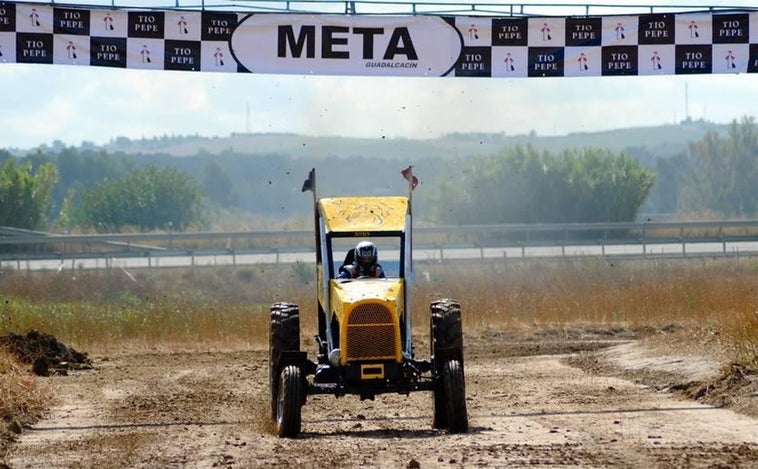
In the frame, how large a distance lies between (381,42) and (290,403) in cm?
721

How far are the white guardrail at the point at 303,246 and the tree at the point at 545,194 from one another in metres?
2.35

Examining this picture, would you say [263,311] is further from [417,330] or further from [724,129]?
[724,129]

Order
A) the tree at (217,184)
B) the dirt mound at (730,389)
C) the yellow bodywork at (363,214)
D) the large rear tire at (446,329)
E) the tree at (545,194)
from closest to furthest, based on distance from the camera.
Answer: the large rear tire at (446,329), the yellow bodywork at (363,214), the dirt mound at (730,389), the tree at (545,194), the tree at (217,184)

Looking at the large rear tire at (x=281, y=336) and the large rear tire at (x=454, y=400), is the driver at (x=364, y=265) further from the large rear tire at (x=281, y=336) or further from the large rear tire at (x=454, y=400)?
the large rear tire at (x=454, y=400)

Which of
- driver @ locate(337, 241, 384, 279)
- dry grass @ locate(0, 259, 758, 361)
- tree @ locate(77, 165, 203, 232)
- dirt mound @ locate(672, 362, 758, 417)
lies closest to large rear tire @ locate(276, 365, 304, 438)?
driver @ locate(337, 241, 384, 279)

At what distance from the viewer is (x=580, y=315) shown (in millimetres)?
29484

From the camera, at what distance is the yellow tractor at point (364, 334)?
579 inches

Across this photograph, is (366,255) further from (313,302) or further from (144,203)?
(144,203)

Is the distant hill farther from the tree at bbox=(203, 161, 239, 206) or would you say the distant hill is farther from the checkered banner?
the checkered banner

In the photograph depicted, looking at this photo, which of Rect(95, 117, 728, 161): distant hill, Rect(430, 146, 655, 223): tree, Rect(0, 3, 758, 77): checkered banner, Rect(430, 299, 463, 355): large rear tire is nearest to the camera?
Rect(430, 299, 463, 355): large rear tire

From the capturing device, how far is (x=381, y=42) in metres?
20.2

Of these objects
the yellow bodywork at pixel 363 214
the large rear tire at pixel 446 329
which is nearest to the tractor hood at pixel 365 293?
the large rear tire at pixel 446 329

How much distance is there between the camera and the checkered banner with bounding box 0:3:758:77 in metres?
20.0

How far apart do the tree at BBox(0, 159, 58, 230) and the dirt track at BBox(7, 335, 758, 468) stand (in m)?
25.7
